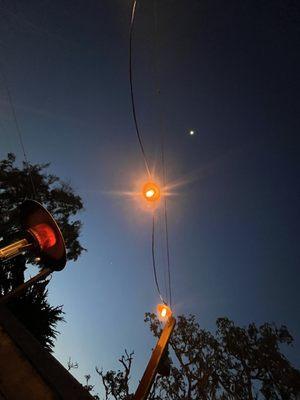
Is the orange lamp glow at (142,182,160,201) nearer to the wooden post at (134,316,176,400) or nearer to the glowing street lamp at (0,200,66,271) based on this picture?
the wooden post at (134,316,176,400)

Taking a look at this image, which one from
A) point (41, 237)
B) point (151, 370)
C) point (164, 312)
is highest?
point (164, 312)

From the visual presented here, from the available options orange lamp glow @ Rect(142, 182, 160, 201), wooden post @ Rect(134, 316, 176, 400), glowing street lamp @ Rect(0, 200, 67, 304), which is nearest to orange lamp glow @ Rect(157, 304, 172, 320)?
wooden post @ Rect(134, 316, 176, 400)

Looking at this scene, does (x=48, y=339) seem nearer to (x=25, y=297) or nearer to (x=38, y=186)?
(x=25, y=297)

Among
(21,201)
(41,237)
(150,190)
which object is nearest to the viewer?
(41,237)

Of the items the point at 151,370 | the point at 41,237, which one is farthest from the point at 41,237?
the point at 151,370

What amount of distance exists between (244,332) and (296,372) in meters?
3.87

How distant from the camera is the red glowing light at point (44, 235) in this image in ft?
8.89

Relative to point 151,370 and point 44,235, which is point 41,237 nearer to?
point 44,235

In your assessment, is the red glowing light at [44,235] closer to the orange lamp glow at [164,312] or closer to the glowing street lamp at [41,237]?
the glowing street lamp at [41,237]

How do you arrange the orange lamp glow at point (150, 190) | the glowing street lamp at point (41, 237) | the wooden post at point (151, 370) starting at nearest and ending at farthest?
1. the glowing street lamp at point (41, 237)
2. the wooden post at point (151, 370)
3. the orange lamp glow at point (150, 190)

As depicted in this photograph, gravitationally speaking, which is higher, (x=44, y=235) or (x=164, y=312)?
(x=164, y=312)

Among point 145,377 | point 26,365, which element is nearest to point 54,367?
point 26,365

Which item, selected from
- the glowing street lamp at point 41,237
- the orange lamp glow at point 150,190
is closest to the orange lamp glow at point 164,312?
the orange lamp glow at point 150,190

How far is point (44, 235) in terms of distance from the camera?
2740 millimetres
